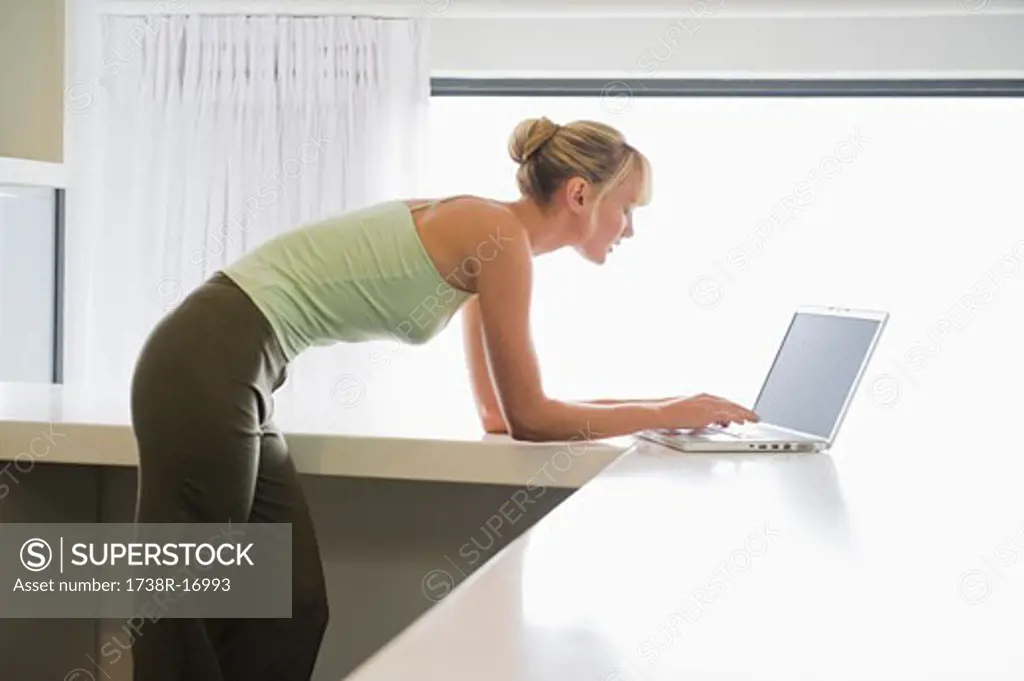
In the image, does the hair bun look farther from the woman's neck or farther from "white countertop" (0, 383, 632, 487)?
"white countertop" (0, 383, 632, 487)

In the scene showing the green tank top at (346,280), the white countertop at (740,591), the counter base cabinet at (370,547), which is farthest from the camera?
the counter base cabinet at (370,547)

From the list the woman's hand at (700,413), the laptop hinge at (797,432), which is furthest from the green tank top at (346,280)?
the laptop hinge at (797,432)

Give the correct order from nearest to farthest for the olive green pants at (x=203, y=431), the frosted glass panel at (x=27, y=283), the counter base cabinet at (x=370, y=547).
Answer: the olive green pants at (x=203, y=431)
the counter base cabinet at (x=370, y=547)
the frosted glass panel at (x=27, y=283)

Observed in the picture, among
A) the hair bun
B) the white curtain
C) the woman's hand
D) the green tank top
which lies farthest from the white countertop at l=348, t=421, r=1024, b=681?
the white curtain

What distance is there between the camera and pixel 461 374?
3.97 metres

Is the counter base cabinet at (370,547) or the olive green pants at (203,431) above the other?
the olive green pants at (203,431)

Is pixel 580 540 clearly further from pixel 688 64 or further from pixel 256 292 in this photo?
pixel 688 64

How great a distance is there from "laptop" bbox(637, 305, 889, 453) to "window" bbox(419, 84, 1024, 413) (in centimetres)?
187

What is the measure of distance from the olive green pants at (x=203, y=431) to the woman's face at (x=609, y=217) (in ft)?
1.61

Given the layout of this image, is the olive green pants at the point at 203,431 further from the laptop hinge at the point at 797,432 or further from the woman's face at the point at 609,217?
the laptop hinge at the point at 797,432

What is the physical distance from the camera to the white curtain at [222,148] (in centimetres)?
393

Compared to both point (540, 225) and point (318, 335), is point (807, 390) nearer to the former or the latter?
point (540, 225)

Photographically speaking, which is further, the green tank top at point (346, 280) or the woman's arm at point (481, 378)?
the woman's arm at point (481, 378)

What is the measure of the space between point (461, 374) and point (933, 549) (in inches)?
110
